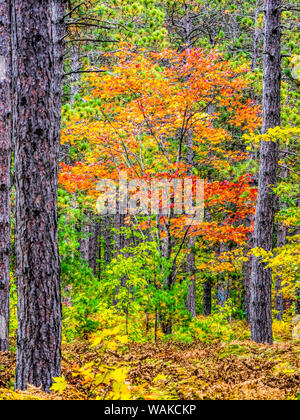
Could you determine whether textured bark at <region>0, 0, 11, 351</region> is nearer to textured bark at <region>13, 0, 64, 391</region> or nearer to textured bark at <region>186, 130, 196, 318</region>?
textured bark at <region>13, 0, 64, 391</region>

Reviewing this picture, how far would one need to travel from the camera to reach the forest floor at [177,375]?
137 inches

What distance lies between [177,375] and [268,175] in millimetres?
5265

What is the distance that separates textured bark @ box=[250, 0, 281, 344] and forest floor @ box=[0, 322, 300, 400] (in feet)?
2.96

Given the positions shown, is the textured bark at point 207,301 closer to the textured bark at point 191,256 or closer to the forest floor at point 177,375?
the textured bark at point 191,256

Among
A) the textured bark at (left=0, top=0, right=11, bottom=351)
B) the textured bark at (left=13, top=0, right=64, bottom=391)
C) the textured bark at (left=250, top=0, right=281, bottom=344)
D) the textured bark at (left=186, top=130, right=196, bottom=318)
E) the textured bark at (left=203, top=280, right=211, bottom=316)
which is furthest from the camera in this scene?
the textured bark at (left=203, top=280, right=211, bottom=316)

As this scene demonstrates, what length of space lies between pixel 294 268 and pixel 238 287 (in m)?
14.2

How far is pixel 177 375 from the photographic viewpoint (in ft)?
16.5

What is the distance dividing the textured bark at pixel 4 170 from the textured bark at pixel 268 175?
17.4ft

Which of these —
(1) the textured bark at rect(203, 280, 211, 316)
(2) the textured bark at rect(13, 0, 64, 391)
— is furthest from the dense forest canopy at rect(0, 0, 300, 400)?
(1) the textured bark at rect(203, 280, 211, 316)

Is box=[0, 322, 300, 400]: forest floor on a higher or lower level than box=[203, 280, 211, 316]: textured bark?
higher

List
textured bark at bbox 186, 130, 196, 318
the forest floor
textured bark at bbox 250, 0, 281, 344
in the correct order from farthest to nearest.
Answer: textured bark at bbox 186, 130, 196, 318 < textured bark at bbox 250, 0, 281, 344 < the forest floor

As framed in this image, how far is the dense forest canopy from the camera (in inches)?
163

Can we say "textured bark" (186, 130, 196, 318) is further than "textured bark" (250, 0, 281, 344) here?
Yes
